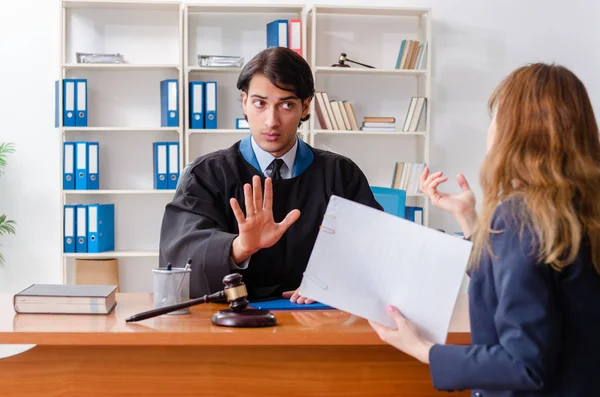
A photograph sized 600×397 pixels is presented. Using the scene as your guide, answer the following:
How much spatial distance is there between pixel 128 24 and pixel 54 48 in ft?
1.71

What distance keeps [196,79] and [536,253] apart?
4221mm

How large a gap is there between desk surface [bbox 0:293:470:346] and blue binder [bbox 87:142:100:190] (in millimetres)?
3092

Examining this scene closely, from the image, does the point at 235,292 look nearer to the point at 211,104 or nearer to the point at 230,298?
the point at 230,298

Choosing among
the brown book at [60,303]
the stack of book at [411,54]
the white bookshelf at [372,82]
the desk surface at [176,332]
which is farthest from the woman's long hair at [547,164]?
the white bookshelf at [372,82]

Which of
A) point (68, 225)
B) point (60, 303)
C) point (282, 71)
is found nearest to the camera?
point (60, 303)

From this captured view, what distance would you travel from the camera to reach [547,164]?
Result: 119 cm

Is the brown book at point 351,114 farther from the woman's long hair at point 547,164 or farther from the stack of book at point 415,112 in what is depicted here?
the woman's long hair at point 547,164

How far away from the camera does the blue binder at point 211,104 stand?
190 inches

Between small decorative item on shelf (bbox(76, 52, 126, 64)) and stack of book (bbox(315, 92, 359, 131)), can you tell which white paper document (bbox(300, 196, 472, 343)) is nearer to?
stack of book (bbox(315, 92, 359, 131))

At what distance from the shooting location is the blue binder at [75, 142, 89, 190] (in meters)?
4.75

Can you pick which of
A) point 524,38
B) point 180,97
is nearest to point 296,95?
point 180,97

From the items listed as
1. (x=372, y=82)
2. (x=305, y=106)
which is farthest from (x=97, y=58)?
(x=305, y=106)

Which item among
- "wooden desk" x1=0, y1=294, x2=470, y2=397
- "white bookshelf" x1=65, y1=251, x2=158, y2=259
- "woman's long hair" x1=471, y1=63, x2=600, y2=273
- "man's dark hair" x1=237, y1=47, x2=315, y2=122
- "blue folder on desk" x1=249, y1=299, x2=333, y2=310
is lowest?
"white bookshelf" x1=65, y1=251, x2=158, y2=259

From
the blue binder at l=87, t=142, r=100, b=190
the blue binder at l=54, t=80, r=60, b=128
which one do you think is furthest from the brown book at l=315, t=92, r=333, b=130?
the blue binder at l=54, t=80, r=60, b=128
